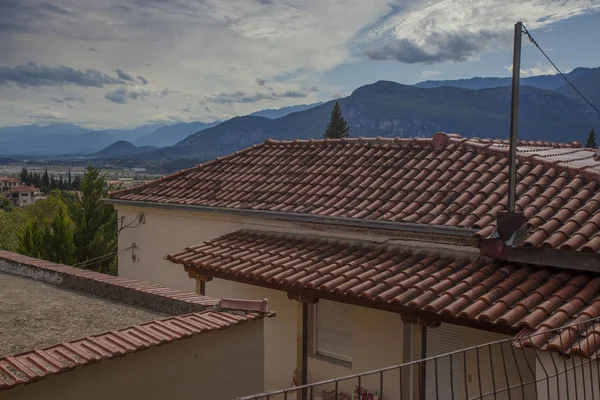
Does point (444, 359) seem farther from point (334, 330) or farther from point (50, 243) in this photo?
point (50, 243)

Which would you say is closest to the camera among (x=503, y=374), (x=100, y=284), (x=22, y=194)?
(x=100, y=284)

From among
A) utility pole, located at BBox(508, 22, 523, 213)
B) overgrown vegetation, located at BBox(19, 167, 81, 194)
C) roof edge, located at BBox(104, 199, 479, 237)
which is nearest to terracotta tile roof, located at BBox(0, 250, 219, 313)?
roof edge, located at BBox(104, 199, 479, 237)

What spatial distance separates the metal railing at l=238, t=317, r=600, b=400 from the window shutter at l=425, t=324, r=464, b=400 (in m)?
0.02

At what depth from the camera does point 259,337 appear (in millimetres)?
5656

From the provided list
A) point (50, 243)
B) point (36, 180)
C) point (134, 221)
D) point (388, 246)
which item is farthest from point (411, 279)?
point (36, 180)

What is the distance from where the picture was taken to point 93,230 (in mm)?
19125

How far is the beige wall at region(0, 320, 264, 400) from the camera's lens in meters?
4.15

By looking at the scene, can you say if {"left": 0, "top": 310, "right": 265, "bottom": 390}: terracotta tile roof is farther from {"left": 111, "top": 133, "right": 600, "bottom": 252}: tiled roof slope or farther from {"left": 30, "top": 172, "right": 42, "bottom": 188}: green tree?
{"left": 30, "top": 172, "right": 42, "bottom": 188}: green tree

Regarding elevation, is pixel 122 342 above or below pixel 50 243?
above

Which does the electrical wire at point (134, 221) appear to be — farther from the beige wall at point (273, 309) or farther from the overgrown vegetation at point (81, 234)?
the overgrown vegetation at point (81, 234)

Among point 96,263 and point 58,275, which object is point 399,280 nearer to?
point 58,275

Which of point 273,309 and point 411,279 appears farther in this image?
point 273,309

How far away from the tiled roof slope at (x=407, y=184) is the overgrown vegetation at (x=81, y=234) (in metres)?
4.77

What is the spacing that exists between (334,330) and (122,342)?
5.97 meters
